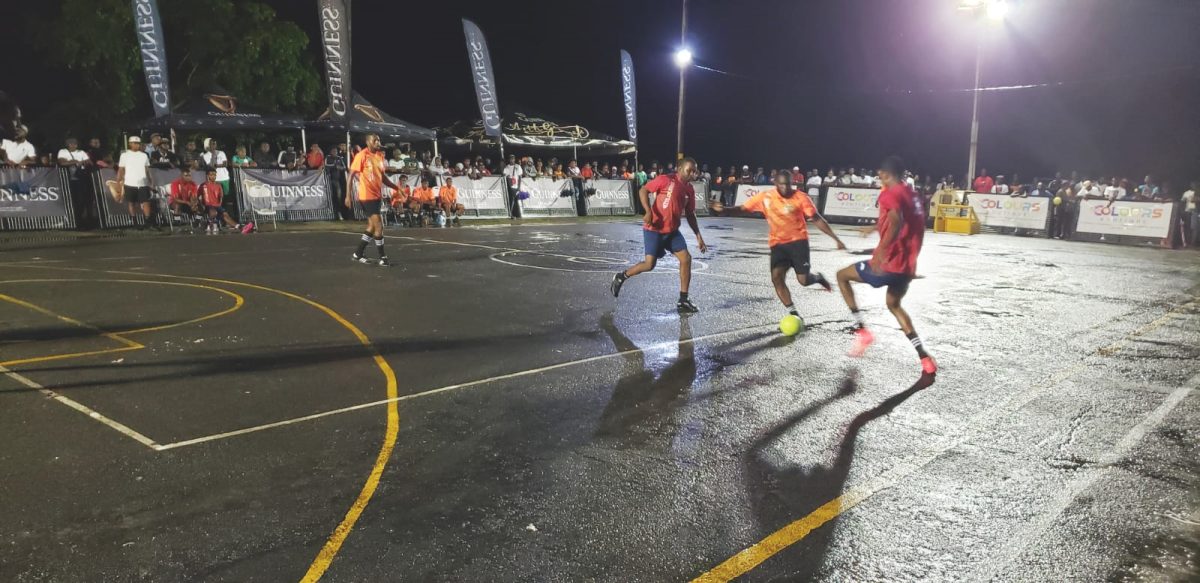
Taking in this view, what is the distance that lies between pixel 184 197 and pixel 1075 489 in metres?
18.9

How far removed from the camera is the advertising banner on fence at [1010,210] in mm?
24297

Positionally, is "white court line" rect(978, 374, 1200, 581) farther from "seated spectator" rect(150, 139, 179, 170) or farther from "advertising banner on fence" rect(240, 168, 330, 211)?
"seated spectator" rect(150, 139, 179, 170)

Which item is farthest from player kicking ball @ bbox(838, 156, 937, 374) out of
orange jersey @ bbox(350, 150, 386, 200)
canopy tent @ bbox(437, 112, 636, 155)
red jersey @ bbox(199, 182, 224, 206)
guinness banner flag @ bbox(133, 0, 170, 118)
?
canopy tent @ bbox(437, 112, 636, 155)

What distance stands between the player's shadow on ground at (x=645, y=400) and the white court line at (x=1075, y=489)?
1.91m

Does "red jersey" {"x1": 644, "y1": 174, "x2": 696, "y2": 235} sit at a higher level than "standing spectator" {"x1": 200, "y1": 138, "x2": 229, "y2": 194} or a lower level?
lower

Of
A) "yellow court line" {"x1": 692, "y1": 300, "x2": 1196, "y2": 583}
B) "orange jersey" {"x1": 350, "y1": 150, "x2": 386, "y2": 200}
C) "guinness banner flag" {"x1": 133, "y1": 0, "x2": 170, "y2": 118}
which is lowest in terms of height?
"yellow court line" {"x1": 692, "y1": 300, "x2": 1196, "y2": 583}

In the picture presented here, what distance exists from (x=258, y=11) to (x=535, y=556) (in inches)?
1257

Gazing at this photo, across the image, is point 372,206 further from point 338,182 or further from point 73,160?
point 338,182

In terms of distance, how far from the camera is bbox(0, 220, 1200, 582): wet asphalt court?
126 inches

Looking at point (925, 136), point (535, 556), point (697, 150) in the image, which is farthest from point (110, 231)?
point (925, 136)

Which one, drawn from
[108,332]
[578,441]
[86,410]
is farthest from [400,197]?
[578,441]

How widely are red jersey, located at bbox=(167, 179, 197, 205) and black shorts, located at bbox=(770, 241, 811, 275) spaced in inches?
594

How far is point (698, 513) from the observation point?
11.8 ft

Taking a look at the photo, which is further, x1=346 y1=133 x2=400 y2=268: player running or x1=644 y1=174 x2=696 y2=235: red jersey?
x1=346 y1=133 x2=400 y2=268: player running
